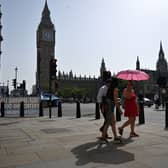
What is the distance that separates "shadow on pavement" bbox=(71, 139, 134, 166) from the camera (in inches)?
263

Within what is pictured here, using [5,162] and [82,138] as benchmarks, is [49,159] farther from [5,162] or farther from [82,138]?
[82,138]

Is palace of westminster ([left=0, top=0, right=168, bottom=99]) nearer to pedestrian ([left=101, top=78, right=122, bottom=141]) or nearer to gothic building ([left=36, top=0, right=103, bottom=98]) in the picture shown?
gothic building ([left=36, top=0, right=103, bottom=98])

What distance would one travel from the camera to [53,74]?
2144cm

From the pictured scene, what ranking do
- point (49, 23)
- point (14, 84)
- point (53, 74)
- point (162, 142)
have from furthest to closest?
point (49, 23)
point (14, 84)
point (53, 74)
point (162, 142)

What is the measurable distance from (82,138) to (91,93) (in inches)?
6219

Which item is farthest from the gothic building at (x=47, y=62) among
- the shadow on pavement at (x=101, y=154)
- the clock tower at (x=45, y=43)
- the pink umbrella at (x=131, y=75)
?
the shadow on pavement at (x=101, y=154)

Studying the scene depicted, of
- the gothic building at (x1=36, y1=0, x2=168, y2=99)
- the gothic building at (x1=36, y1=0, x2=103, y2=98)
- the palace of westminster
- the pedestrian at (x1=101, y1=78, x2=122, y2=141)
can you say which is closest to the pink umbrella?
the pedestrian at (x1=101, y1=78, x2=122, y2=141)

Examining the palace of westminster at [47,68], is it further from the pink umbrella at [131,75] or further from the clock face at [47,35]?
the pink umbrella at [131,75]

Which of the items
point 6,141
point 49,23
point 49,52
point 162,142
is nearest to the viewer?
point 162,142

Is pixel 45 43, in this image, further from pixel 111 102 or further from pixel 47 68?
pixel 111 102

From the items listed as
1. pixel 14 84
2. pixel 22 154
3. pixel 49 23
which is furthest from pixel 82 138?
pixel 49 23

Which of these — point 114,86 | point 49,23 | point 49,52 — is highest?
point 49,23

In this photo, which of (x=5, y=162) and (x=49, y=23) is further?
(x=49, y=23)

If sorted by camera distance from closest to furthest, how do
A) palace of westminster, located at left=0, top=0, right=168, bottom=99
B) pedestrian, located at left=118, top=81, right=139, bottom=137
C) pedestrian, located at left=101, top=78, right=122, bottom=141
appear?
1. pedestrian, located at left=101, top=78, right=122, bottom=141
2. pedestrian, located at left=118, top=81, right=139, bottom=137
3. palace of westminster, located at left=0, top=0, right=168, bottom=99
